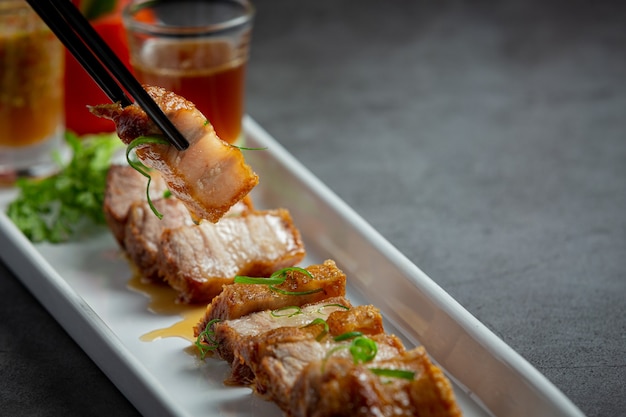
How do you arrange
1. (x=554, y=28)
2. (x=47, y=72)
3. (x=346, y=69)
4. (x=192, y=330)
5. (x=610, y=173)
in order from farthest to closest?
(x=554, y=28) → (x=346, y=69) → (x=610, y=173) → (x=47, y=72) → (x=192, y=330)

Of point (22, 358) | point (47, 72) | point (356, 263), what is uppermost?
point (47, 72)

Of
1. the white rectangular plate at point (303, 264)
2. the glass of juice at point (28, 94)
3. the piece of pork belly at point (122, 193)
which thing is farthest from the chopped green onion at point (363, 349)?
the glass of juice at point (28, 94)

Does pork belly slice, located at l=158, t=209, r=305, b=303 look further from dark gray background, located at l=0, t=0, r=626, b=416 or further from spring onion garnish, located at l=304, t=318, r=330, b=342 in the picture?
spring onion garnish, located at l=304, t=318, r=330, b=342

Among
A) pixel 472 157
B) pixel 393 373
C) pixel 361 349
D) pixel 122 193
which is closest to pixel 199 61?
pixel 122 193

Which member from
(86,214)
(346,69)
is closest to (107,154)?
(86,214)

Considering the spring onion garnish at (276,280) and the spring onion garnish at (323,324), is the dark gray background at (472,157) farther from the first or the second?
the spring onion garnish at (323,324)

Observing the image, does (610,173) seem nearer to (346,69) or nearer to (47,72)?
(346,69)
